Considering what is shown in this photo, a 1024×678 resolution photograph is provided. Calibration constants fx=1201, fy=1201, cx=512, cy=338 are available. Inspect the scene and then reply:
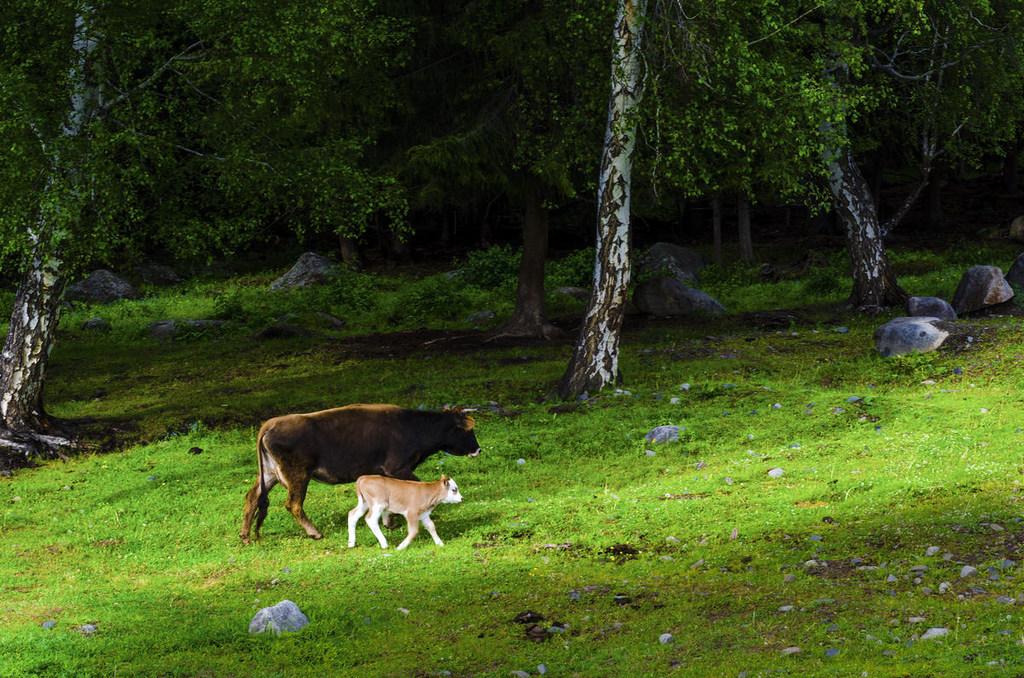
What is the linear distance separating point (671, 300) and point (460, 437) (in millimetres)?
19273

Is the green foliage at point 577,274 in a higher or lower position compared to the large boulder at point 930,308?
higher

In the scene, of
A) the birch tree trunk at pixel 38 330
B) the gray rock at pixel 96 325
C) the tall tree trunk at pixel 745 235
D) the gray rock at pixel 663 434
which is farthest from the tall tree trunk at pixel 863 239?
the gray rock at pixel 96 325

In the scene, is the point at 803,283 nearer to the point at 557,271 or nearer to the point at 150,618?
the point at 557,271

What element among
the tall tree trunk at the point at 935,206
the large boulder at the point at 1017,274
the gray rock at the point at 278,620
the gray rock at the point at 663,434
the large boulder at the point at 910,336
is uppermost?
the tall tree trunk at the point at 935,206

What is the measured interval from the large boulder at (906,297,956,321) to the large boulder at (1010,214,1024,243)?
60.1 feet

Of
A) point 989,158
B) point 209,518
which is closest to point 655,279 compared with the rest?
point 209,518

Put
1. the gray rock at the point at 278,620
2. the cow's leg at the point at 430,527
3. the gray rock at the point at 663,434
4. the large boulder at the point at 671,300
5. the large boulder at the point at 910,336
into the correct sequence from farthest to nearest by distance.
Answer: the large boulder at the point at 671,300 < the large boulder at the point at 910,336 < the gray rock at the point at 663,434 < the cow's leg at the point at 430,527 < the gray rock at the point at 278,620

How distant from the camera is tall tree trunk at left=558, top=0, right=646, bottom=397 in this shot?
2241 cm

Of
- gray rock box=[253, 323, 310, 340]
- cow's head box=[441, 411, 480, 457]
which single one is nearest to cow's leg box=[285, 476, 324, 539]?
cow's head box=[441, 411, 480, 457]

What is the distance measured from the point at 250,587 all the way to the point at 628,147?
12370 mm

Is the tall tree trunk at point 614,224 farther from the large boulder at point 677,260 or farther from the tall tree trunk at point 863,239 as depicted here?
the large boulder at point 677,260

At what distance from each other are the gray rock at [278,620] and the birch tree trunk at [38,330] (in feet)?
37.3

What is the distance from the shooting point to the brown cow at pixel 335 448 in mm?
15289

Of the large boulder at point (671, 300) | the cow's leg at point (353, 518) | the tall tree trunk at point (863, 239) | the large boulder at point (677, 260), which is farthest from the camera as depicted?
the large boulder at point (677, 260)
